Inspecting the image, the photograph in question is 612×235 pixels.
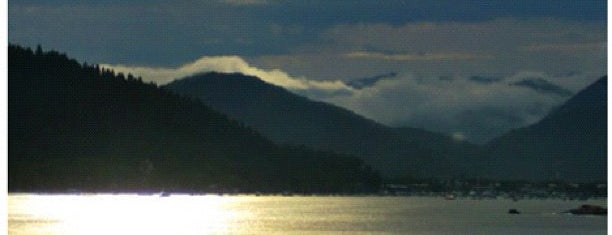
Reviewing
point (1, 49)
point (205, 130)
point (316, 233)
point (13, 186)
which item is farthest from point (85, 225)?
point (205, 130)

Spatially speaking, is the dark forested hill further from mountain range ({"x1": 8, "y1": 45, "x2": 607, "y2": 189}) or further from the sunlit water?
the sunlit water

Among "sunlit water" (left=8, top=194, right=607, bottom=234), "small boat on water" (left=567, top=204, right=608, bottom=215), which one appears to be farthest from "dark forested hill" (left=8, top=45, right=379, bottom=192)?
"small boat on water" (left=567, top=204, right=608, bottom=215)

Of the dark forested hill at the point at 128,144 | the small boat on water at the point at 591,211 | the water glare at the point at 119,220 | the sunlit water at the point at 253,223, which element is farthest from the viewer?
the dark forested hill at the point at 128,144

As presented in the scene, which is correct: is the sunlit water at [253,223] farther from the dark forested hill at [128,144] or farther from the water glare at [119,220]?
the dark forested hill at [128,144]

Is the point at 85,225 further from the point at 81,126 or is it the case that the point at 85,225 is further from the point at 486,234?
the point at 81,126

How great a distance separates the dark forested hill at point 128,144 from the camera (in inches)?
6309

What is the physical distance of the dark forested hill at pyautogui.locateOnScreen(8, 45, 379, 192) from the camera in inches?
6309

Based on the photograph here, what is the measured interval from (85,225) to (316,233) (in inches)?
886

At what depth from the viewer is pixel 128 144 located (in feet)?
565

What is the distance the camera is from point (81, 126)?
168 metres

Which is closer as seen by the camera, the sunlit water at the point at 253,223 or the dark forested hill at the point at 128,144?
the sunlit water at the point at 253,223

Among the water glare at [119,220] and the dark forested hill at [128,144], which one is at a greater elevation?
the dark forested hill at [128,144]

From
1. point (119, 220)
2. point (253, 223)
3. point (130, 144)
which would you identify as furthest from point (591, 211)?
point (130, 144)

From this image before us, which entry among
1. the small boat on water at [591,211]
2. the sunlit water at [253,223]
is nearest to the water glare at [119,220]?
the sunlit water at [253,223]
